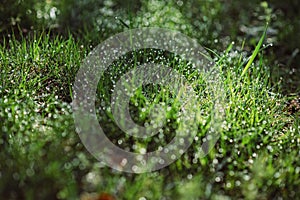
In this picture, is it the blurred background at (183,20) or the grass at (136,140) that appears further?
the blurred background at (183,20)

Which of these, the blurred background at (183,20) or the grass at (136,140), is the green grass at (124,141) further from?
the blurred background at (183,20)

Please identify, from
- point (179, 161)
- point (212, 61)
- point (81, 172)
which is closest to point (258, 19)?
point (212, 61)

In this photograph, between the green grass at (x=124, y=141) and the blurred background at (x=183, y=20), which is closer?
the green grass at (x=124, y=141)

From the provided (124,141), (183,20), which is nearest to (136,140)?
(124,141)

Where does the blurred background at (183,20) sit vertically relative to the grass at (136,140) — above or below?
above

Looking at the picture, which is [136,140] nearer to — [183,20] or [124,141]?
[124,141]

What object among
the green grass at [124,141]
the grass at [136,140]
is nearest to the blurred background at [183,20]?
the grass at [136,140]

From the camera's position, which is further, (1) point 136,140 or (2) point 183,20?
(2) point 183,20

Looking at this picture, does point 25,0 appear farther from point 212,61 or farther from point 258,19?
point 258,19

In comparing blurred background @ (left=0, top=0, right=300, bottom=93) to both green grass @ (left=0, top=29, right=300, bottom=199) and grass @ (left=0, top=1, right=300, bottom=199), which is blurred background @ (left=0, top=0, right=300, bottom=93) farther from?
green grass @ (left=0, top=29, right=300, bottom=199)
